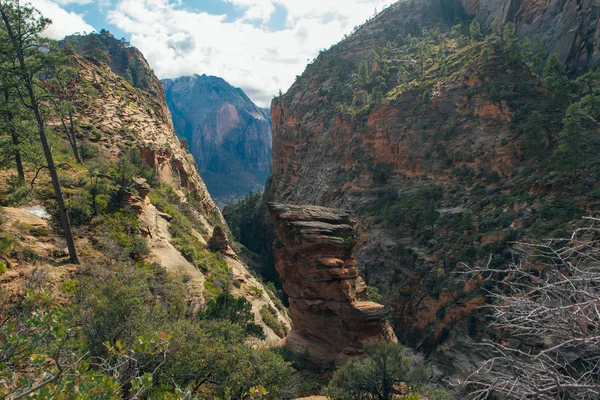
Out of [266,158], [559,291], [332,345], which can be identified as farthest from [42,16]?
[266,158]

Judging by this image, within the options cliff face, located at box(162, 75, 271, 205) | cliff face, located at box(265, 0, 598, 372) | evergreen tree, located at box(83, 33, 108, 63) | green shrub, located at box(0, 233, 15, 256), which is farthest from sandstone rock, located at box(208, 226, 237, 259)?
cliff face, located at box(162, 75, 271, 205)

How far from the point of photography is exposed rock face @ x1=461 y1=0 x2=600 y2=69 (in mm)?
34812

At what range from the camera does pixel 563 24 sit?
38.5 meters

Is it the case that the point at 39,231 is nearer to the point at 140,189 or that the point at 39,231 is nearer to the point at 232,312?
the point at 140,189

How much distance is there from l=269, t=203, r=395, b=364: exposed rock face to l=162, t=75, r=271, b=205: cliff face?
150936 millimetres

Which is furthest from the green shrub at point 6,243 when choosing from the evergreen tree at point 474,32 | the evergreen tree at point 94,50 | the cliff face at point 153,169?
the evergreen tree at point 474,32

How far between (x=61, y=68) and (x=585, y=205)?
107 feet

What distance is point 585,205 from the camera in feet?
75.8

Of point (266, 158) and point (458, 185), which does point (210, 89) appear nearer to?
point (266, 158)

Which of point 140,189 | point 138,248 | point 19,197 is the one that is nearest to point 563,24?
point 140,189

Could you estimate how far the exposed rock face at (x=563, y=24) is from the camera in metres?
34.8

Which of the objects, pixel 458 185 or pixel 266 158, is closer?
pixel 458 185

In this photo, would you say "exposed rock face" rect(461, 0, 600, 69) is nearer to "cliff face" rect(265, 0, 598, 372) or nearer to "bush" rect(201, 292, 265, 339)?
"cliff face" rect(265, 0, 598, 372)

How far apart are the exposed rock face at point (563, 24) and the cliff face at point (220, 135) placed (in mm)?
136132
